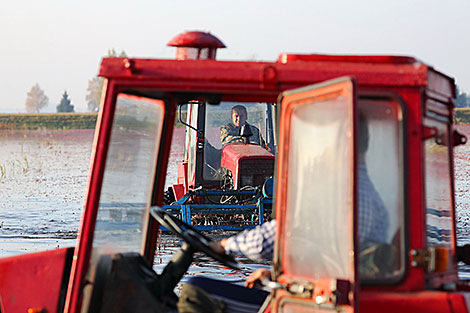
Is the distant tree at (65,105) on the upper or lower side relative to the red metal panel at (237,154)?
upper

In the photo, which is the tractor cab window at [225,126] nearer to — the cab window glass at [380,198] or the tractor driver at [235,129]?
the tractor driver at [235,129]

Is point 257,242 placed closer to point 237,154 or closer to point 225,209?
point 225,209

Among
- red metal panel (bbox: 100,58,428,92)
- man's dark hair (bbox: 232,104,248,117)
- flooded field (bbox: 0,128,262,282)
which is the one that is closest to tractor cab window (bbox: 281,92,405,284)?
red metal panel (bbox: 100,58,428,92)

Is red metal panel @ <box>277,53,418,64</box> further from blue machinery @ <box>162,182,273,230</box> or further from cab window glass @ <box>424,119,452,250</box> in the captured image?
blue machinery @ <box>162,182,273,230</box>

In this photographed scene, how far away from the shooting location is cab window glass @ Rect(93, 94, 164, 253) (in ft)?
13.1

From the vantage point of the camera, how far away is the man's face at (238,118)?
15.5 m

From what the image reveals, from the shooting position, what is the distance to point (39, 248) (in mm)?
13734

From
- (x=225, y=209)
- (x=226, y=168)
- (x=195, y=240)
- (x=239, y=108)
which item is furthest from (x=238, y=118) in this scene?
(x=195, y=240)

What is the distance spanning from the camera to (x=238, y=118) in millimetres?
15594

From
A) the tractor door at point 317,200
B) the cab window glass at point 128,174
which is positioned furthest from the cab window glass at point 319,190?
the cab window glass at point 128,174

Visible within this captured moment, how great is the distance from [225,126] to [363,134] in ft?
40.2

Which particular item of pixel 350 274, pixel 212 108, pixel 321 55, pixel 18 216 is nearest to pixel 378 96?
pixel 321 55

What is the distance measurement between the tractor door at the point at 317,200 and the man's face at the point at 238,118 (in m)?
11.9

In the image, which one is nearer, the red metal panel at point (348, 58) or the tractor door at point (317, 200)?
the tractor door at point (317, 200)
